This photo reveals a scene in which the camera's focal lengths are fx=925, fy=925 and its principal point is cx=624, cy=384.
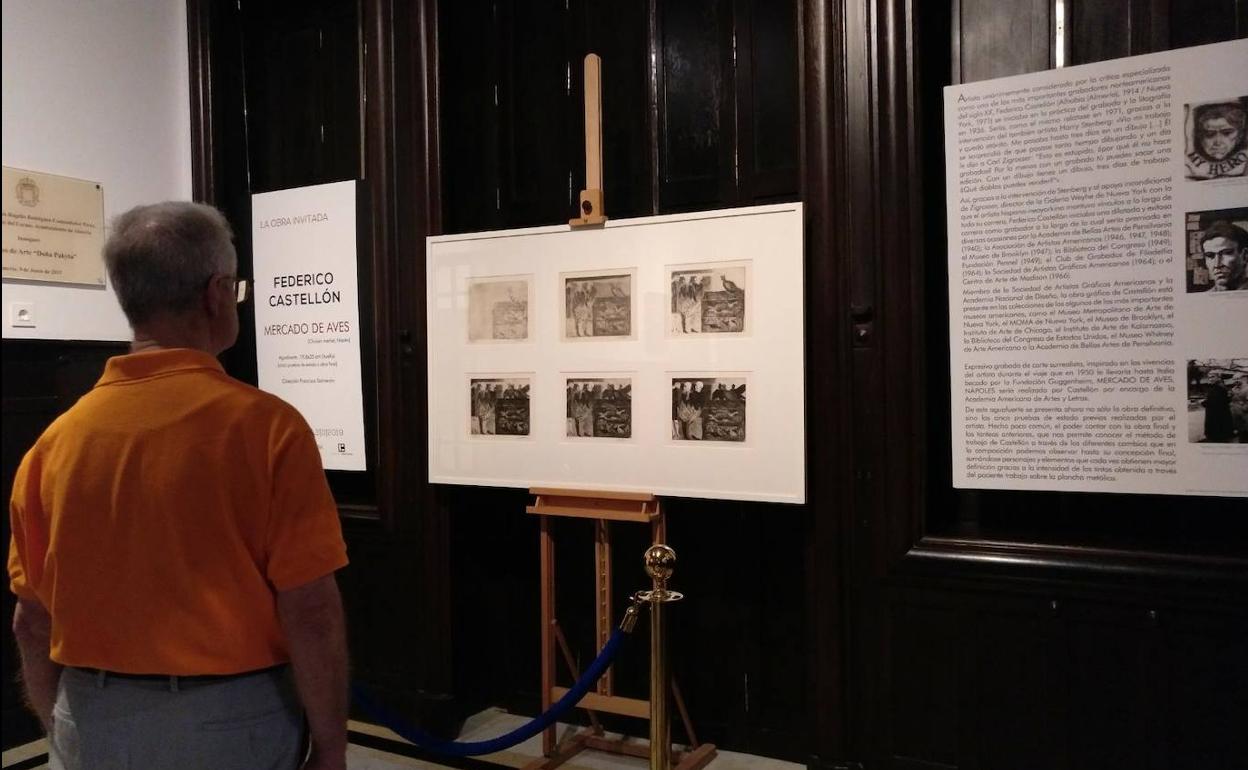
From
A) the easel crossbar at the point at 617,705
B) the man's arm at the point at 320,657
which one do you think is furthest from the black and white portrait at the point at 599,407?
the man's arm at the point at 320,657

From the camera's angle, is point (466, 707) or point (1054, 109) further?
point (466, 707)

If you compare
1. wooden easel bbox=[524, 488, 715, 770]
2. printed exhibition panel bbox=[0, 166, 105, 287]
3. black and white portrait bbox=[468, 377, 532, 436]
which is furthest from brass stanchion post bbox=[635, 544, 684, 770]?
printed exhibition panel bbox=[0, 166, 105, 287]

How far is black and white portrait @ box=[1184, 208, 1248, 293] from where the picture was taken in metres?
2.51

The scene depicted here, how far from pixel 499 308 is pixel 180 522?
6.62ft

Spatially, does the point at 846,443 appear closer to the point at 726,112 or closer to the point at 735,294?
the point at 735,294

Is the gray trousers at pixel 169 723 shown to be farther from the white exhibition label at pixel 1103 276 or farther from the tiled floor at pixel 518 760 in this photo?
the white exhibition label at pixel 1103 276

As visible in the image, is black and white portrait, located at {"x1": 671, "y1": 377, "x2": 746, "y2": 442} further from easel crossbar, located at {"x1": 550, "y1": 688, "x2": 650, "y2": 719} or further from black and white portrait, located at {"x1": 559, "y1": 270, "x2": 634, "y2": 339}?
easel crossbar, located at {"x1": 550, "y1": 688, "x2": 650, "y2": 719}

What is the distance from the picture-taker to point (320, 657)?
156cm

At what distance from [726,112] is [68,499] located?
2.64m

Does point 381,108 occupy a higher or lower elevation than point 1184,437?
higher

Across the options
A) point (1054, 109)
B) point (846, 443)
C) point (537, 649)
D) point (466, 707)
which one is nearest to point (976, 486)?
point (846, 443)

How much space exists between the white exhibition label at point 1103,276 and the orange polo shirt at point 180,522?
206 centimetres

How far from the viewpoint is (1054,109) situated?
2693 mm

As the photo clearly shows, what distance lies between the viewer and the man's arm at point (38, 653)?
5.60ft
